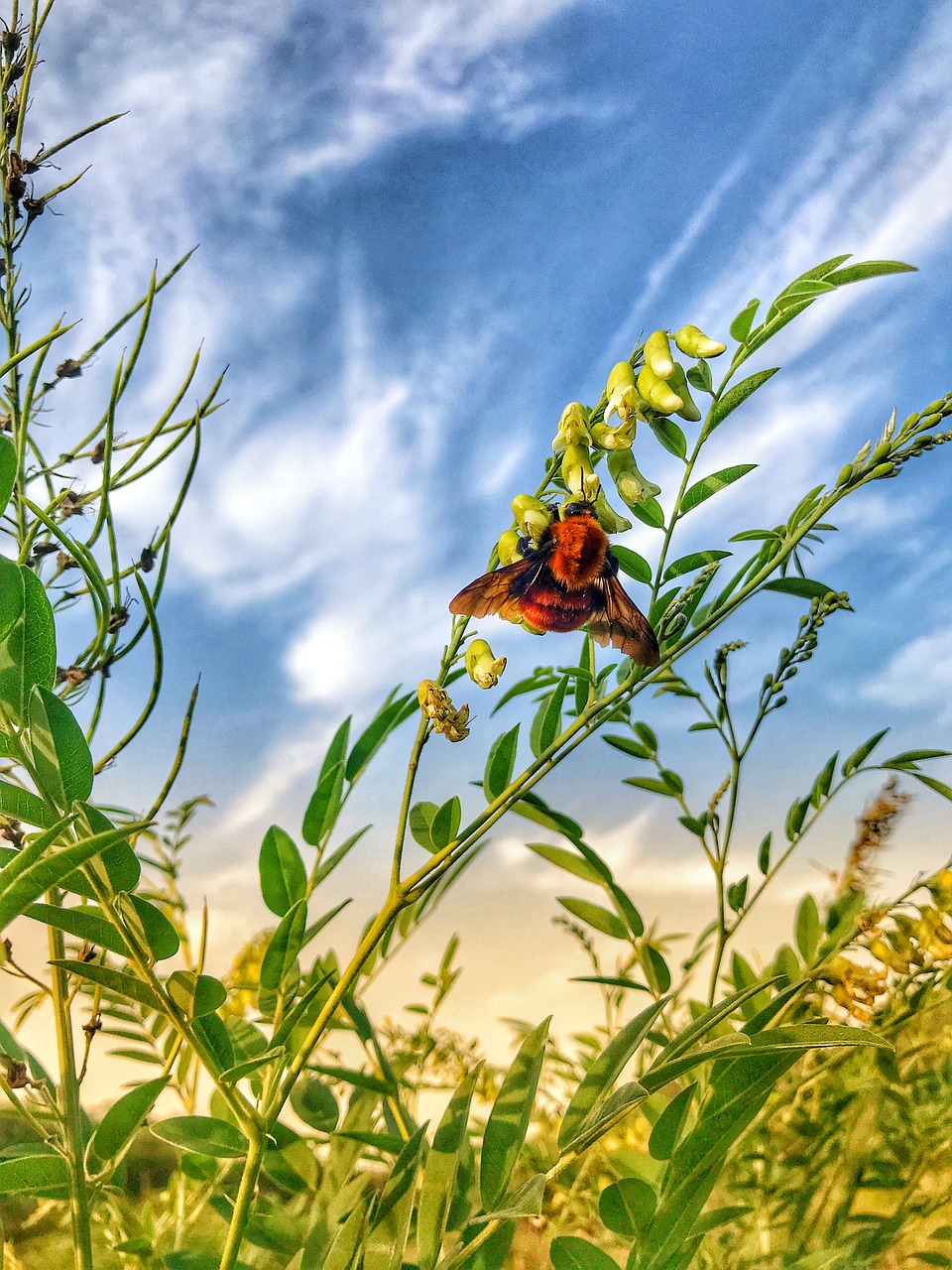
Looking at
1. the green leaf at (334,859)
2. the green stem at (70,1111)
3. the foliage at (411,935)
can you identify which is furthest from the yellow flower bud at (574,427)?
the green stem at (70,1111)

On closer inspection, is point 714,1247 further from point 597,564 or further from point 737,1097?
point 597,564

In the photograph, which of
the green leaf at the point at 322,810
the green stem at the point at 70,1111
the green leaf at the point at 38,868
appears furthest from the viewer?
the green leaf at the point at 322,810

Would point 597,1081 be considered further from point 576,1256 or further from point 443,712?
point 443,712

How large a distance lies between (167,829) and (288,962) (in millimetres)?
342

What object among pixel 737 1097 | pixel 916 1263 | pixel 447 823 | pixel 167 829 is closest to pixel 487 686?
pixel 447 823

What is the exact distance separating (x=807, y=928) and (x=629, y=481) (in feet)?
1.26

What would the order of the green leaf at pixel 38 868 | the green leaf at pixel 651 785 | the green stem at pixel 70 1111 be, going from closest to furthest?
the green leaf at pixel 38 868, the green stem at pixel 70 1111, the green leaf at pixel 651 785

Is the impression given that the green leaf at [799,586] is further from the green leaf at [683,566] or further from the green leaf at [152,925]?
the green leaf at [152,925]

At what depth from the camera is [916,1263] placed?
586 mm

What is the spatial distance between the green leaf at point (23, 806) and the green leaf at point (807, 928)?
0.52 meters

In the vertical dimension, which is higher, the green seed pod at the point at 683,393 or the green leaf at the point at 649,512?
the green seed pod at the point at 683,393

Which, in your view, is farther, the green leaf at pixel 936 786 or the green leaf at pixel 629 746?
the green leaf at pixel 629 746

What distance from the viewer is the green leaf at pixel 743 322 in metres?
0.46

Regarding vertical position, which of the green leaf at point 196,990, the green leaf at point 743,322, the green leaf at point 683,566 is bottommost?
the green leaf at point 196,990
